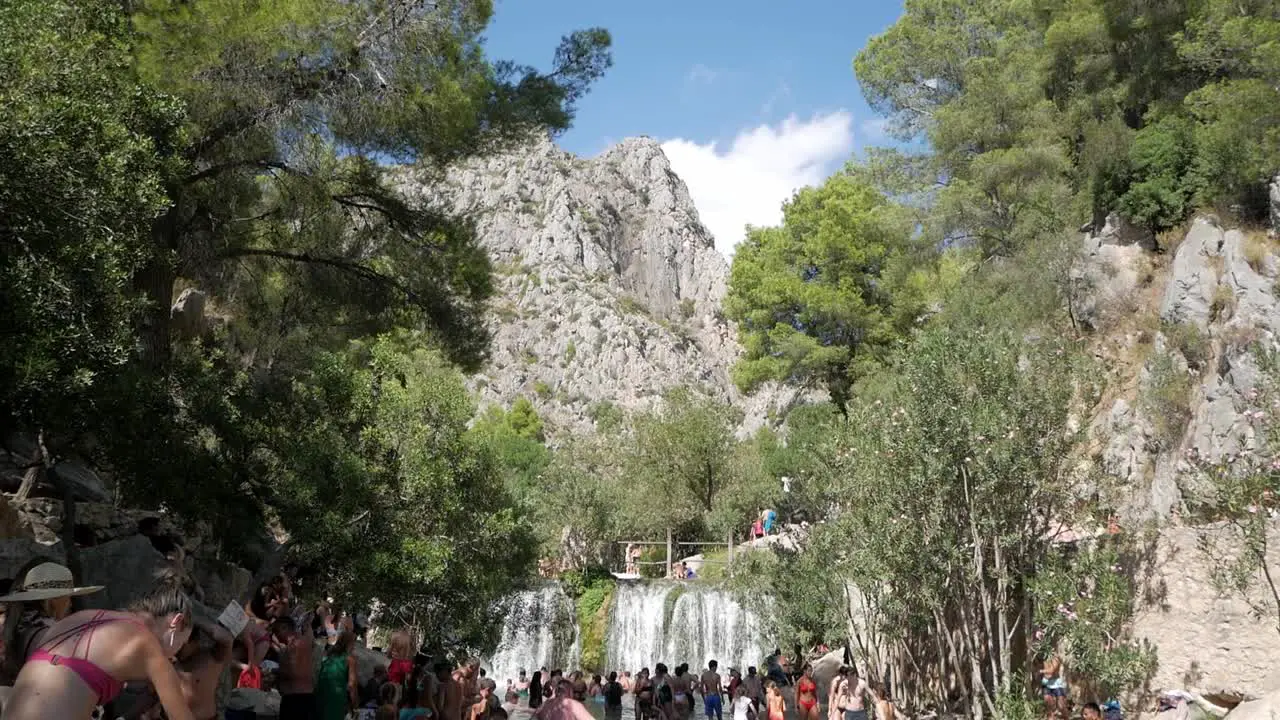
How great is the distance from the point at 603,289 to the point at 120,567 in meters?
105

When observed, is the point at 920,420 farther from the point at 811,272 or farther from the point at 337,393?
the point at 811,272

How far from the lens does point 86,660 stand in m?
3.22

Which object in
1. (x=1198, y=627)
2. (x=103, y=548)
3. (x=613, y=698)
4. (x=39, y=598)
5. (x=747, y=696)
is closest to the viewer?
(x=39, y=598)

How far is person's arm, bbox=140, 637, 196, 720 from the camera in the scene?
10.6 feet

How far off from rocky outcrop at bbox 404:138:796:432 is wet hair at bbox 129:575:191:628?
245 feet

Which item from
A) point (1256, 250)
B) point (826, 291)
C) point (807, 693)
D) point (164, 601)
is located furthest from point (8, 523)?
point (826, 291)

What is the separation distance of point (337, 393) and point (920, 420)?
11.3m

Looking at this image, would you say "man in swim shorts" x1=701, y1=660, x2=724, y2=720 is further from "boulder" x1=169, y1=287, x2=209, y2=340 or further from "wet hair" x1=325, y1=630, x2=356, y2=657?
"boulder" x1=169, y1=287, x2=209, y2=340

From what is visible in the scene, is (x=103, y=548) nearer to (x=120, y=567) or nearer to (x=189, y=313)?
(x=120, y=567)

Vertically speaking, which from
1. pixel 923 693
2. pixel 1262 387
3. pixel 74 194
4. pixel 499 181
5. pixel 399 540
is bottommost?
pixel 923 693

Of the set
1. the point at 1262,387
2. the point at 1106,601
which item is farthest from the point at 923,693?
the point at 1262,387

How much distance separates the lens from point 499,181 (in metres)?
124

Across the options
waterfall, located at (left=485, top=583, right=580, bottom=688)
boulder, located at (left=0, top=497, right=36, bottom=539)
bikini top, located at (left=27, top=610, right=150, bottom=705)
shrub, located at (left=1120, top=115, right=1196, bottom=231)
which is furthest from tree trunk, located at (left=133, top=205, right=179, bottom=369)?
waterfall, located at (left=485, top=583, right=580, bottom=688)

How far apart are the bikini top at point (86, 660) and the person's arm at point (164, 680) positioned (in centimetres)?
12
